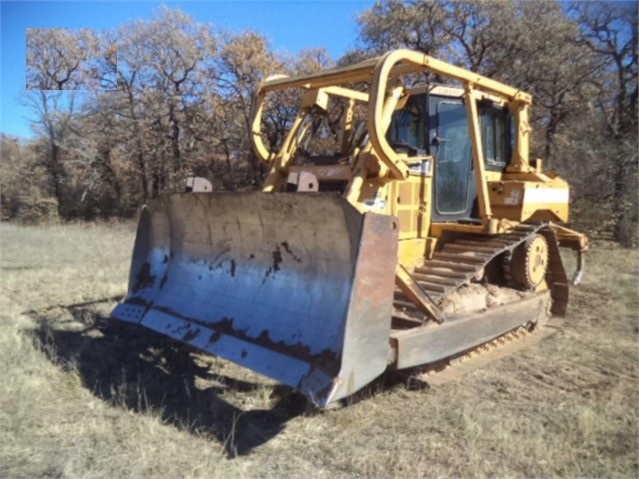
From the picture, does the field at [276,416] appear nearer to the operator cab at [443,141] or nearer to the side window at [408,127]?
the operator cab at [443,141]

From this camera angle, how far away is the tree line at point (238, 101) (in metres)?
14.5

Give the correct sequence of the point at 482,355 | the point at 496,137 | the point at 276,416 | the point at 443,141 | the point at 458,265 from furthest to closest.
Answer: the point at 496,137
the point at 443,141
the point at 482,355
the point at 458,265
the point at 276,416

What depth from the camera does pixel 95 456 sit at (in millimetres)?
3146

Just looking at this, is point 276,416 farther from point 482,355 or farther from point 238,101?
point 238,101

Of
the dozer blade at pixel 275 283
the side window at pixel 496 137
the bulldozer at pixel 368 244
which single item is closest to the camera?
the dozer blade at pixel 275 283

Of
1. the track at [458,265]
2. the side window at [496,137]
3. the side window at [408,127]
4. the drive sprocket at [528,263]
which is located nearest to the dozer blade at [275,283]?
the track at [458,265]

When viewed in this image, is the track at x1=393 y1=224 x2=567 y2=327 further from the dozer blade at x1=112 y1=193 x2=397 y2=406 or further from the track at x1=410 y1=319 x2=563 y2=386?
the dozer blade at x1=112 y1=193 x2=397 y2=406

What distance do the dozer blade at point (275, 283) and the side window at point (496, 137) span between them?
2.94 m

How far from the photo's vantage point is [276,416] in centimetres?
389

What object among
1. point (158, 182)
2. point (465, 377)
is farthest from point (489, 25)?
point (465, 377)

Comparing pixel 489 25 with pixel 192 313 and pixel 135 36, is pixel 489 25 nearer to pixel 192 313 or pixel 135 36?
pixel 135 36

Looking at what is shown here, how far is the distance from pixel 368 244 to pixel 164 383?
212 cm

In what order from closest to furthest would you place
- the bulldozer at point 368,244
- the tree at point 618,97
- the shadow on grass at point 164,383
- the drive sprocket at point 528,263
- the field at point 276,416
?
the field at point 276,416
the bulldozer at point 368,244
the shadow on grass at point 164,383
the drive sprocket at point 528,263
the tree at point 618,97

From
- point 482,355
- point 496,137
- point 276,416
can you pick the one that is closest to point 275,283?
A: point 276,416
